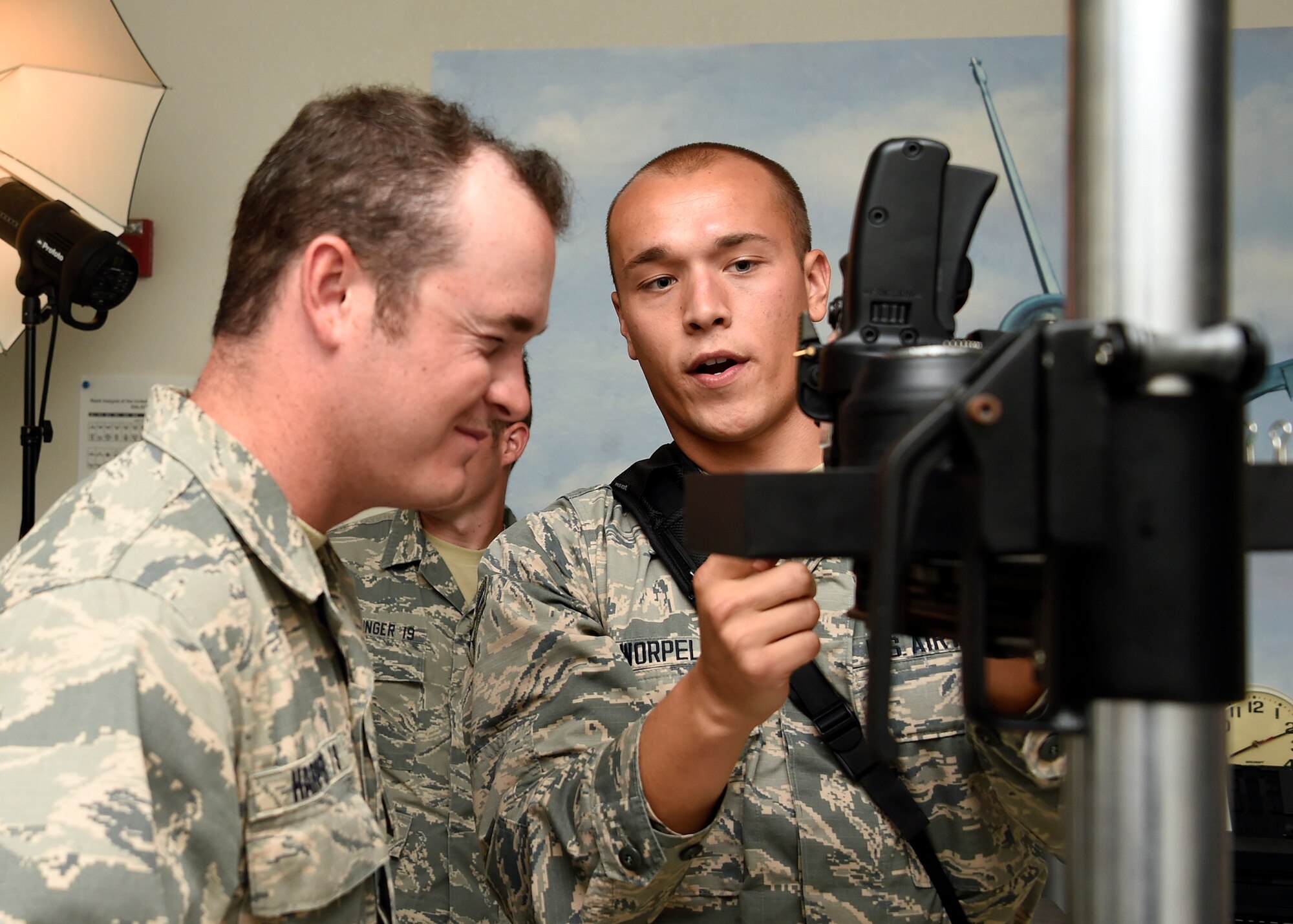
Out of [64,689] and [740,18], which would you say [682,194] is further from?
Answer: [740,18]

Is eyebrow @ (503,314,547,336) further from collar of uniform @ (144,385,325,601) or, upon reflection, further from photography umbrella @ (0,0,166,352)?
photography umbrella @ (0,0,166,352)

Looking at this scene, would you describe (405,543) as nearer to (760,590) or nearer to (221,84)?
(221,84)

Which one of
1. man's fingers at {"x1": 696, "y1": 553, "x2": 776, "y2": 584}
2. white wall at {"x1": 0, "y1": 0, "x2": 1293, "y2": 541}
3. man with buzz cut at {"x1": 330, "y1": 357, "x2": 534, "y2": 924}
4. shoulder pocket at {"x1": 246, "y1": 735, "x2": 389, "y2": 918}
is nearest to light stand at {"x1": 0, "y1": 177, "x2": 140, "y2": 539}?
white wall at {"x1": 0, "y1": 0, "x2": 1293, "y2": 541}

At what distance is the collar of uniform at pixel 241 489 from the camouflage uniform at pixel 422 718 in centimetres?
135

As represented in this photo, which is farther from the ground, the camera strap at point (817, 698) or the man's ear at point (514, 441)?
the man's ear at point (514, 441)

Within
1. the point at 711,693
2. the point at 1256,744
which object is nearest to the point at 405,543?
the point at 711,693

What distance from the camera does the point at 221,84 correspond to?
270 cm

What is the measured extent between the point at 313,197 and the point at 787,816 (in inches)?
30.8

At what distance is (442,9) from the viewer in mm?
2668

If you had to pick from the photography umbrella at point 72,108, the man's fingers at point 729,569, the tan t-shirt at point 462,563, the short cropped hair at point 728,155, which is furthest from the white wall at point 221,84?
the man's fingers at point 729,569

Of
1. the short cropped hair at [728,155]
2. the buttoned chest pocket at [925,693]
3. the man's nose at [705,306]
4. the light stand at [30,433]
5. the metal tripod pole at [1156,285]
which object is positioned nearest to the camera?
the metal tripod pole at [1156,285]

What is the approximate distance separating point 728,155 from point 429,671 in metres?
1.28

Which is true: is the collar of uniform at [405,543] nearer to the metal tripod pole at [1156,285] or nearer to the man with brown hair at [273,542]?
the man with brown hair at [273,542]

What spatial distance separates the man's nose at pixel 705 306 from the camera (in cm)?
134
